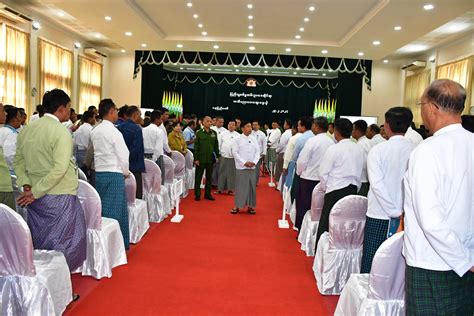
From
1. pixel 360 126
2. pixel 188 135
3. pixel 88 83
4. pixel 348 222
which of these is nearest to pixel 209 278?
pixel 348 222

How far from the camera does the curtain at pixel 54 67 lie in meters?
12.7

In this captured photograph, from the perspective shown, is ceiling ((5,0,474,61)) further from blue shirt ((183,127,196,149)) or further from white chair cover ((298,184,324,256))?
white chair cover ((298,184,324,256))

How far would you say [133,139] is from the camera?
578cm

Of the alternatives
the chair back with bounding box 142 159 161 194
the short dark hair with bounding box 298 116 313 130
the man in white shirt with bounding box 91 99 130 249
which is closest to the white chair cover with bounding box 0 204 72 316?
the man in white shirt with bounding box 91 99 130 249

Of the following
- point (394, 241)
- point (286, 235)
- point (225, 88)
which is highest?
point (225, 88)

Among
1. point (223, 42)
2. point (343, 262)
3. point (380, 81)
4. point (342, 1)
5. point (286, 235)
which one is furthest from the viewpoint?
point (380, 81)

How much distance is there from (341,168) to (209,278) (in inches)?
66.2

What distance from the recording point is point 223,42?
45.3 ft

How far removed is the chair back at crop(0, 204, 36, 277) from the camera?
2799mm

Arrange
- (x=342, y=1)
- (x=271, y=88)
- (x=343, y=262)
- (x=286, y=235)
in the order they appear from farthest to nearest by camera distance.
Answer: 1. (x=271, y=88)
2. (x=342, y=1)
3. (x=286, y=235)
4. (x=343, y=262)

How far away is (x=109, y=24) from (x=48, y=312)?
33.3 feet

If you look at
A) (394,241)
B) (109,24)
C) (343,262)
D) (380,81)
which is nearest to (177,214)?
(343,262)

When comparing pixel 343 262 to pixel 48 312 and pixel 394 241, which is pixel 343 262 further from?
pixel 48 312

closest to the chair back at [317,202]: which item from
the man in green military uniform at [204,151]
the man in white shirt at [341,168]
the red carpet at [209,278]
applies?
the man in white shirt at [341,168]
